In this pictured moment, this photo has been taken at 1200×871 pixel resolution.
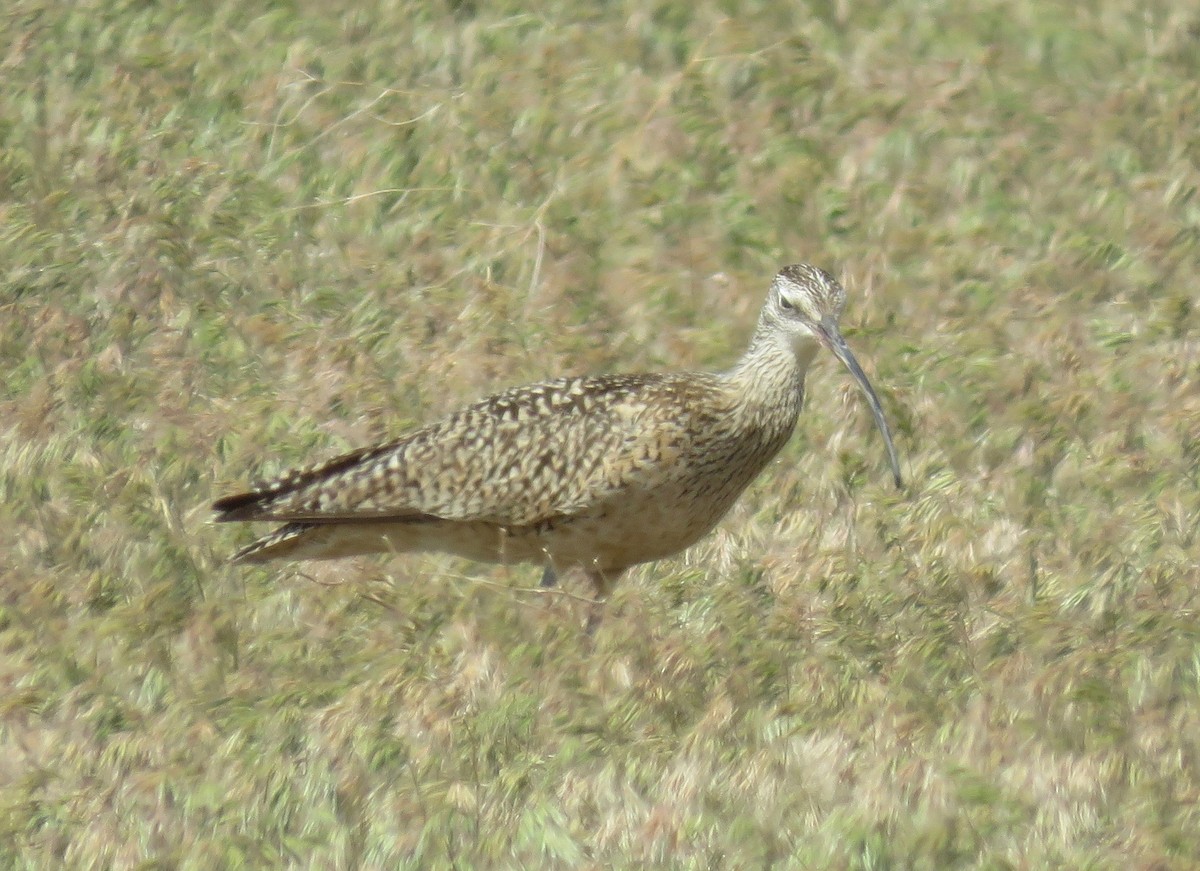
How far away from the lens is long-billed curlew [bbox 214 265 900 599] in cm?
689

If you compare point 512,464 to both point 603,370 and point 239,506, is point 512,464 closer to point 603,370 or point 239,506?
point 239,506

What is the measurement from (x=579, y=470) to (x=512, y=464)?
0.27 m

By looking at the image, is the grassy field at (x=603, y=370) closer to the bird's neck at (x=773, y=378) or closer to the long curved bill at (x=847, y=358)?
the long curved bill at (x=847, y=358)

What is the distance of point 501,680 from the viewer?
6492 millimetres

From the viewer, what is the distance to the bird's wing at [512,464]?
6.89 m

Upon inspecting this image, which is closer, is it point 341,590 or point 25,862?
point 25,862

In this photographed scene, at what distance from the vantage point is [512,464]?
23.3ft

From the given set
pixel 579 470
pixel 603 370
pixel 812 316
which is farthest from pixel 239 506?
pixel 603 370

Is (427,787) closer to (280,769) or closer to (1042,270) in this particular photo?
(280,769)

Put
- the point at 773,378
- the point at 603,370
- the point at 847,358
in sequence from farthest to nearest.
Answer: the point at 603,370
the point at 773,378
the point at 847,358

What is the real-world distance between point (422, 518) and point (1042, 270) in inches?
130

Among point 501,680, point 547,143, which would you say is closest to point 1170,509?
point 501,680

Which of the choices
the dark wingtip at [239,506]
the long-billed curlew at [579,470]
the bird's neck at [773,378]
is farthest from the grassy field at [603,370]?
the bird's neck at [773,378]

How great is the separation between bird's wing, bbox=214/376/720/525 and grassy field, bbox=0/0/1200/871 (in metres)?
→ 0.29
